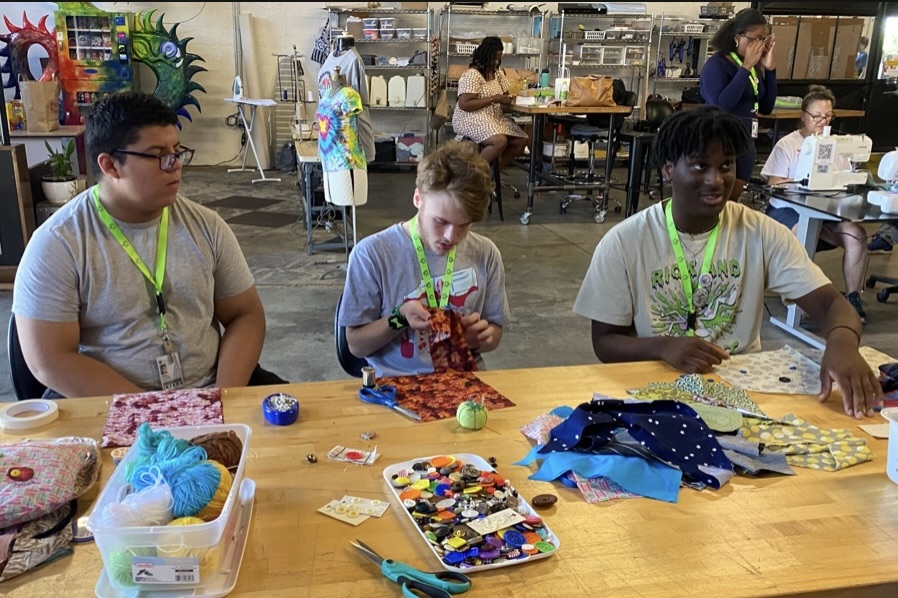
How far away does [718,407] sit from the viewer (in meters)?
1.58

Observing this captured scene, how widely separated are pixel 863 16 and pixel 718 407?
1134 centimetres

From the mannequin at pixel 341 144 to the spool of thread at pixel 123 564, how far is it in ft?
13.0

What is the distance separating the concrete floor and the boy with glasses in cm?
170

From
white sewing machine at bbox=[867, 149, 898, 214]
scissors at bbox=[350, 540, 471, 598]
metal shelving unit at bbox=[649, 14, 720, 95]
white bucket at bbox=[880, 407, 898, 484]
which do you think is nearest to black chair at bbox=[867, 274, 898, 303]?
white sewing machine at bbox=[867, 149, 898, 214]

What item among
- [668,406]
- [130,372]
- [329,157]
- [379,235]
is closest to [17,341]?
[130,372]

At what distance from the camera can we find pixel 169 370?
6.55 feet

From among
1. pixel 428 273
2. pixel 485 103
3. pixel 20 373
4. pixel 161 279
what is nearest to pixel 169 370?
pixel 161 279

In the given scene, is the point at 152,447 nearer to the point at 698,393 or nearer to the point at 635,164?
→ the point at 698,393

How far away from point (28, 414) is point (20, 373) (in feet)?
1.77

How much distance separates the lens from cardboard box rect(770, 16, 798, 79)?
10215 mm

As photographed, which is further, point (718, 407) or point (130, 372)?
point (130, 372)

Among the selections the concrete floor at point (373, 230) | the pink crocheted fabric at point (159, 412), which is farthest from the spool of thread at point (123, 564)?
the concrete floor at point (373, 230)

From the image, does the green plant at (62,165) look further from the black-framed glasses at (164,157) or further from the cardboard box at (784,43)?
the cardboard box at (784,43)

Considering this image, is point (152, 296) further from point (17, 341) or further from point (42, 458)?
point (42, 458)
